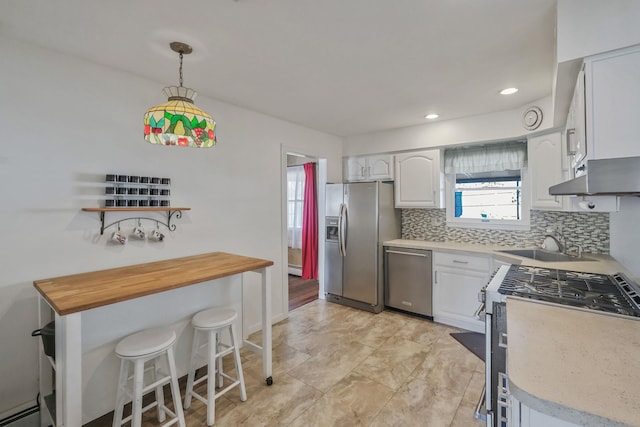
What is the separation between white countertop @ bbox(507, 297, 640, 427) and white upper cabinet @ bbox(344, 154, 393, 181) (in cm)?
281

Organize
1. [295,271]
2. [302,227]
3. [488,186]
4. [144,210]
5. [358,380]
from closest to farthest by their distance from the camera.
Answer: [144,210]
[358,380]
[488,186]
[302,227]
[295,271]

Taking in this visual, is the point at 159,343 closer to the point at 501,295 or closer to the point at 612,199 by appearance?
the point at 501,295

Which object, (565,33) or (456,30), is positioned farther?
(456,30)

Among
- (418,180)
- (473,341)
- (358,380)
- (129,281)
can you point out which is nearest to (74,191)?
(129,281)

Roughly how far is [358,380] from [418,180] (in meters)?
2.44

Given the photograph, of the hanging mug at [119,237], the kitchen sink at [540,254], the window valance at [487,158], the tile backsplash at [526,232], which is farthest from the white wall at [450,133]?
the hanging mug at [119,237]

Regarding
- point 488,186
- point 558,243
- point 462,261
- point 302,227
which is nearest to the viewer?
point 558,243

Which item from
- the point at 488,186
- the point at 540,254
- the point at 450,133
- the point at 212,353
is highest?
the point at 450,133

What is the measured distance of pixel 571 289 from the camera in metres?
1.64

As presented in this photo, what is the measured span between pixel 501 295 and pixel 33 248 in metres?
2.77

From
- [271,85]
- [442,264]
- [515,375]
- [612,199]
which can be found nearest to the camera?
[515,375]

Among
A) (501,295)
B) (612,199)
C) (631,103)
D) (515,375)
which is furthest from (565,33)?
(515,375)

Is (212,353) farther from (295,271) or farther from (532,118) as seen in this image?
(295,271)

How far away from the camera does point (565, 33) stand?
1360 mm
